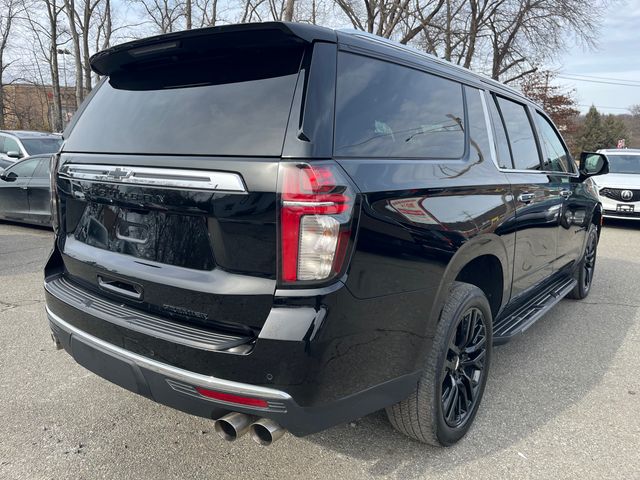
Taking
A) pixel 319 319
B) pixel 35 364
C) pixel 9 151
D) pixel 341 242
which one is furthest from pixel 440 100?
pixel 9 151

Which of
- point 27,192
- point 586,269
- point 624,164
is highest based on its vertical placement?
point 624,164

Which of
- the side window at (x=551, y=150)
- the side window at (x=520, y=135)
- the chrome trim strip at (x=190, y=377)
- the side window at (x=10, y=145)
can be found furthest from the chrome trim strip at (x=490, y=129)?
the side window at (x=10, y=145)

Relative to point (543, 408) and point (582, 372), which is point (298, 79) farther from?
point (582, 372)

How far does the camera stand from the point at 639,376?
3.44m

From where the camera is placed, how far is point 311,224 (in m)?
1.74

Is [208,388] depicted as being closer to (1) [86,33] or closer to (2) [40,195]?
(2) [40,195]

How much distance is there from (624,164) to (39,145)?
43.4 feet

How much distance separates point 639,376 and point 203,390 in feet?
10.2

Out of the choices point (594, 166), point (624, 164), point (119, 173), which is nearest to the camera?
point (119, 173)

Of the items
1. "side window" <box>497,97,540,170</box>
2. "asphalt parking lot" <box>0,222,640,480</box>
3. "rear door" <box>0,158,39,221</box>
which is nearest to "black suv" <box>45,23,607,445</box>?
"asphalt parking lot" <box>0,222,640,480</box>

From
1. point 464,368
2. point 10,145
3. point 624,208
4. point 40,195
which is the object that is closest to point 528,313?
point 464,368

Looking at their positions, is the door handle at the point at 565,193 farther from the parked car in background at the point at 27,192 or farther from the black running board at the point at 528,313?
the parked car in background at the point at 27,192

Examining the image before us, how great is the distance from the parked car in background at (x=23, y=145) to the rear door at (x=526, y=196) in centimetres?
1021

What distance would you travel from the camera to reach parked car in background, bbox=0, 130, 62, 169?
35.4ft
